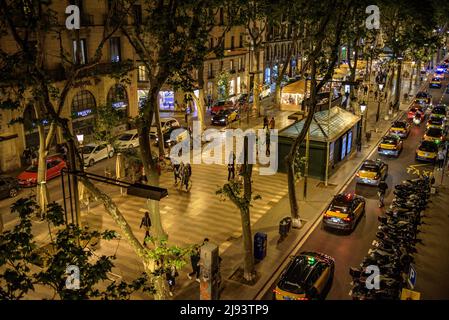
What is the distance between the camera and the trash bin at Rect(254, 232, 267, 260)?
18688 mm

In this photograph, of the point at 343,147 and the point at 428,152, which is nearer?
the point at 343,147

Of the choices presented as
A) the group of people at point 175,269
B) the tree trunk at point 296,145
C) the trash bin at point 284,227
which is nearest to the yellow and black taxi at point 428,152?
the tree trunk at point 296,145

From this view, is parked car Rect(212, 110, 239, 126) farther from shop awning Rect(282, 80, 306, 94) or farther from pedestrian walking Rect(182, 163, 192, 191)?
pedestrian walking Rect(182, 163, 192, 191)

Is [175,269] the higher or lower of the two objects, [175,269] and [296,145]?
the lower

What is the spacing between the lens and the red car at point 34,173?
27266mm

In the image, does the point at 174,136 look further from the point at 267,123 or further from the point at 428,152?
the point at 428,152

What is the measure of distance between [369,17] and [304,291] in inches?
869

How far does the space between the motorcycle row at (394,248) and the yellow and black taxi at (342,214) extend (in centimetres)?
124

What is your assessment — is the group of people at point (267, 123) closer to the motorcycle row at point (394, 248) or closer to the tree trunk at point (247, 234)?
the motorcycle row at point (394, 248)

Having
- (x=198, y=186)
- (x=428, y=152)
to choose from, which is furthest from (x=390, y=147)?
(x=198, y=186)

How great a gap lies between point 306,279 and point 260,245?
349cm

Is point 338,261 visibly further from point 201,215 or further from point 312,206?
point 201,215

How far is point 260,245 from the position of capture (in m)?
18.8
